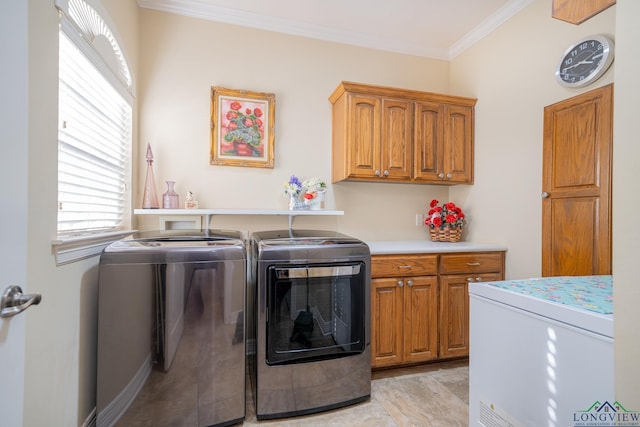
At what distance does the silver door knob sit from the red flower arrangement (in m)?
2.69

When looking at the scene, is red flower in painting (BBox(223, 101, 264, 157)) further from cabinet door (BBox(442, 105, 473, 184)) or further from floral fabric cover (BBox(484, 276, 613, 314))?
floral fabric cover (BBox(484, 276, 613, 314))

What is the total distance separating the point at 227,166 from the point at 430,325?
2.10 metres

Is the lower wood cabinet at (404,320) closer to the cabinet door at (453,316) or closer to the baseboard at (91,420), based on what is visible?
the cabinet door at (453,316)

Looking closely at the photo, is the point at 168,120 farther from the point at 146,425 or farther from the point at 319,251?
the point at 146,425

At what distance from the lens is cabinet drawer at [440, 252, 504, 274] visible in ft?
7.48

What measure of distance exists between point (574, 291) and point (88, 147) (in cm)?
237

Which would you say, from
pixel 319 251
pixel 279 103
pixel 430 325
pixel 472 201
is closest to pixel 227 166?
pixel 279 103

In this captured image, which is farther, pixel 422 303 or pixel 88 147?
pixel 422 303

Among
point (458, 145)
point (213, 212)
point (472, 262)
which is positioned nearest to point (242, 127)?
point (213, 212)

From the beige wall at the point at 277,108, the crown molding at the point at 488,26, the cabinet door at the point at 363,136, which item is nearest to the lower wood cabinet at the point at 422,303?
the beige wall at the point at 277,108

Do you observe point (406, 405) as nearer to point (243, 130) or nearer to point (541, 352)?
point (541, 352)

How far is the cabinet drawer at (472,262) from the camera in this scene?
228cm

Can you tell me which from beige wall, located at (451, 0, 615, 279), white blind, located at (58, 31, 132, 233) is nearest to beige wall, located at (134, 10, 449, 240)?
white blind, located at (58, 31, 132, 233)

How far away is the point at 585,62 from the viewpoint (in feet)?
6.07
